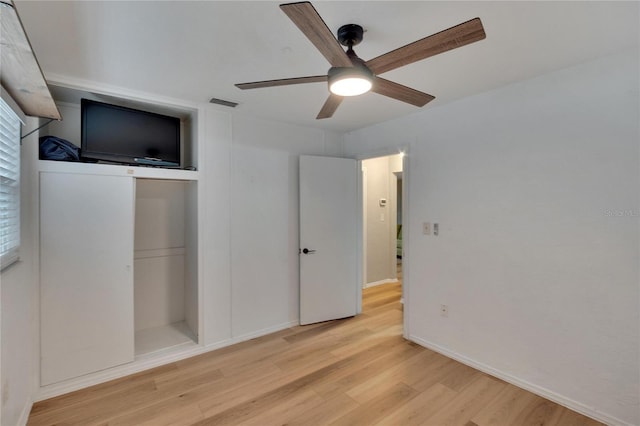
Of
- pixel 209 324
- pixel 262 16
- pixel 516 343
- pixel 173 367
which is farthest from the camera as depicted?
pixel 209 324

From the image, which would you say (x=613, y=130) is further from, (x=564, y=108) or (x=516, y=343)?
(x=516, y=343)

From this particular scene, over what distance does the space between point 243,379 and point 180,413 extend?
1.75 ft

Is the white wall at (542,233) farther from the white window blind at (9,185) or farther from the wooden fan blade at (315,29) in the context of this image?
the white window blind at (9,185)

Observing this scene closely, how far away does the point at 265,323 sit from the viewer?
338cm

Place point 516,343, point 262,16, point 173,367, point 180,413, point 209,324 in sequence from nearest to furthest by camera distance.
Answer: point 262,16 → point 180,413 → point 516,343 → point 173,367 → point 209,324

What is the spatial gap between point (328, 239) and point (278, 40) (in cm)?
239

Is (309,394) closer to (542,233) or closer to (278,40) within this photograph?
(542,233)

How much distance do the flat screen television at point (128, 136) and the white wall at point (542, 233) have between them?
8.34 feet

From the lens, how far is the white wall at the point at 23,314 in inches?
66.1

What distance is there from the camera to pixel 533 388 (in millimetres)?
2293

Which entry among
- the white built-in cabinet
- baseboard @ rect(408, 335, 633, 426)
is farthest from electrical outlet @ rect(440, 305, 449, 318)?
the white built-in cabinet

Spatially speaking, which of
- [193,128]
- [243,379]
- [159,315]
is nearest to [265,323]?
[243,379]

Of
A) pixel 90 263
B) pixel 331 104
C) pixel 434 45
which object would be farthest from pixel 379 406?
pixel 90 263

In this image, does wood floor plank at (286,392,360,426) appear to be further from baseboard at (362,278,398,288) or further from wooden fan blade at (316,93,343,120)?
baseboard at (362,278,398,288)
